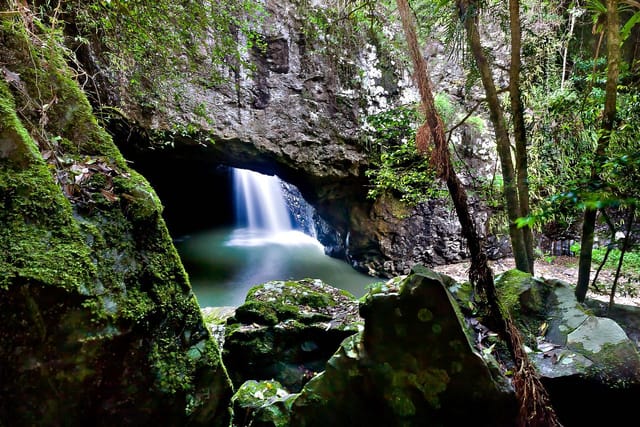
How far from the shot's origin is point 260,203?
1711 cm

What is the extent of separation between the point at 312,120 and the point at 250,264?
5495 mm

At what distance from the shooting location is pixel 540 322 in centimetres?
226

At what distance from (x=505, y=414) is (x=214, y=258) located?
10502mm

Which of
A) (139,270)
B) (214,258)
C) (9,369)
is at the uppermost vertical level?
(139,270)

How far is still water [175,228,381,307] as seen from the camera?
8109 millimetres

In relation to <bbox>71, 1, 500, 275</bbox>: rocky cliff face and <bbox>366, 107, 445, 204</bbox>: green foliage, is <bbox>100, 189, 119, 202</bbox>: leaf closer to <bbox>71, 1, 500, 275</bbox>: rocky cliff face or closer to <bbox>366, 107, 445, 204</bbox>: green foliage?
<bbox>366, 107, 445, 204</bbox>: green foliage

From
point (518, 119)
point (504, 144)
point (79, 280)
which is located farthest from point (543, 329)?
point (79, 280)

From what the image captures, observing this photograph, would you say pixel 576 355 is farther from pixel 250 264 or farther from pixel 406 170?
pixel 250 264

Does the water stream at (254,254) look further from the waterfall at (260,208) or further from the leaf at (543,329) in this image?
the leaf at (543,329)

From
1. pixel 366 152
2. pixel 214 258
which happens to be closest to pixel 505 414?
pixel 366 152

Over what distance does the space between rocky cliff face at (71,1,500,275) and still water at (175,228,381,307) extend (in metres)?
1.39

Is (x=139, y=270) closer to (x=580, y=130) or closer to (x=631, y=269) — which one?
(x=580, y=130)

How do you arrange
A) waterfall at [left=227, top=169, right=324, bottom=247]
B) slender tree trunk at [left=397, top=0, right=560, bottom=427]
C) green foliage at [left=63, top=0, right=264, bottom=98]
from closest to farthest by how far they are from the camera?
1. slender tree trunk at [left=397, top=0, right=560, bottom=427]
2. green foliage at [left=63, top=0, right=264, bottom=98]
3. waterfall at [left=227, top=169, right=324, bottom=247]

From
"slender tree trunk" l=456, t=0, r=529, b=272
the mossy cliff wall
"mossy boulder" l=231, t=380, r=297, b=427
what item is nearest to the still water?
"mossy boulder" l=231, t=380, r=297, b=427
